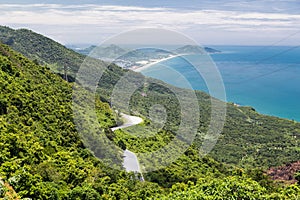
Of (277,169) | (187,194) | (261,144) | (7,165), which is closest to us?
(7,165)

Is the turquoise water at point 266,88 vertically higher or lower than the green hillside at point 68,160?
lower

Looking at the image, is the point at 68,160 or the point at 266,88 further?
the point at 266,88

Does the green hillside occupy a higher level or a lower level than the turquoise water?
higher

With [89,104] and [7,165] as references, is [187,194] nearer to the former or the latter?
[7,165]

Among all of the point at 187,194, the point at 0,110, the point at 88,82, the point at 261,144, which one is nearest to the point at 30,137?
the point at 0,110

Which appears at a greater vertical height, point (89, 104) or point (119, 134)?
point (89, 104)

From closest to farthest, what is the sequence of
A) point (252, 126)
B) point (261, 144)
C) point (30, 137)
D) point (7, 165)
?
point (7, 165), point (30, 137), point (261, 144), point (252, 126)

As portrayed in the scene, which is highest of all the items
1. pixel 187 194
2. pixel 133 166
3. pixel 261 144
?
pixel 187 194

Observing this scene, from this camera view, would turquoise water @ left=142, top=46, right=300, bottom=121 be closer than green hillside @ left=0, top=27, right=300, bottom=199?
No

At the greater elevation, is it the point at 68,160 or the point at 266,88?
the point at 68,160

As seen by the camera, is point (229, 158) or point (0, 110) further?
point (229, 158)

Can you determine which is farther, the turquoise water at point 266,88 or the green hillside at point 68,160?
the turquoise water at point 266,88
